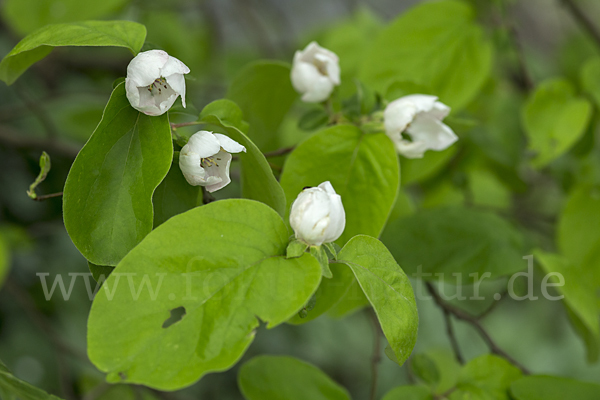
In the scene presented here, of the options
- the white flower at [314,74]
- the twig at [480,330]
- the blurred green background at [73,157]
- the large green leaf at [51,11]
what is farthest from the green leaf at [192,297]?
the large green leaf at [51,11]

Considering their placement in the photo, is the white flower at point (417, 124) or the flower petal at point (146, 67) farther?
the white flower at point (417, 124)

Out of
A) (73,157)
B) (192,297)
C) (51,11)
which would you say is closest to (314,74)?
(192,297)

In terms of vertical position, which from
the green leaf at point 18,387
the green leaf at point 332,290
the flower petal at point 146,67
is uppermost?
the flower petal at point 146,67

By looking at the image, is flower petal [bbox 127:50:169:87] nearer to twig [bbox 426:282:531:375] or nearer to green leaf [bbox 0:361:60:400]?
green leaf [bbox 0:361:60:400]

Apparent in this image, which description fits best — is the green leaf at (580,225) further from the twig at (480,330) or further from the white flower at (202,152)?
the white flower at (202,152)

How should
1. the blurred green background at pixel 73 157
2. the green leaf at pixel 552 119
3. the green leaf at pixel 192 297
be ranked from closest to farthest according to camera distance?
1. the green leaf at pixel 192 297
2. the green leaf at pixel 552 119
3. the blurred green background at pixel 73 157

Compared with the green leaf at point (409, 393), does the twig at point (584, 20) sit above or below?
above

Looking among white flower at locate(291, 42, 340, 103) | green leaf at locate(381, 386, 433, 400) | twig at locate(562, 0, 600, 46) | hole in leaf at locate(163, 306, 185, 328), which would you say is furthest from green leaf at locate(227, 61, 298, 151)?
twig at locate(562, 0, 600, 46)
